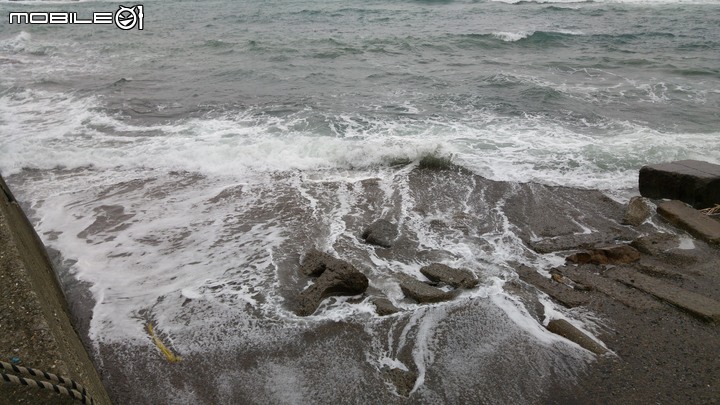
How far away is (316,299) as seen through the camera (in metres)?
4.31

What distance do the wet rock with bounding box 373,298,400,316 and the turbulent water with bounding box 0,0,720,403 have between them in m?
0.08

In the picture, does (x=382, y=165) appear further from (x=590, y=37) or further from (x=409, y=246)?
(x=590, y=37)

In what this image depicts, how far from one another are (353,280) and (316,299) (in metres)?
0.40

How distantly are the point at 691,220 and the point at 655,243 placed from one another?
0.79m

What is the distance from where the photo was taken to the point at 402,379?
3514mm

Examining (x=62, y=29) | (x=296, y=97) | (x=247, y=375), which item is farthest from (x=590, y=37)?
(x=62, y=29)

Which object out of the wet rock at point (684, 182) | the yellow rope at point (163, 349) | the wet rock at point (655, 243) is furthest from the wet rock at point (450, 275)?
the wet rock at point (684, 182)

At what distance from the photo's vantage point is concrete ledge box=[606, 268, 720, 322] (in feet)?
13.4

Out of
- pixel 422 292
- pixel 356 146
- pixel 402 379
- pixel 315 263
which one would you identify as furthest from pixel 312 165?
pixel 402 379

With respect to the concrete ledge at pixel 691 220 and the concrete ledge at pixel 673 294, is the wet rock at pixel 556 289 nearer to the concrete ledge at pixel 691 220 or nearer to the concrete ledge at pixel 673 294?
the concrete ledge at pixel 673 294

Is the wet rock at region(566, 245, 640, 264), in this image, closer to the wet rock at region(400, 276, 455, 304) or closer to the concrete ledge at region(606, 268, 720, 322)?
the concrete ledge at region(606, 268, 720, 322)

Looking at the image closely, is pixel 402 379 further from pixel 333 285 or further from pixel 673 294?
pixel 673 294

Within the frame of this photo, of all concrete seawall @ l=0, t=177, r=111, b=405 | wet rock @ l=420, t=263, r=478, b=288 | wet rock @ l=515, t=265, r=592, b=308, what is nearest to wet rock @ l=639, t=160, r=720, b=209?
wet rock @ l=515, t=265, r=592, b=308

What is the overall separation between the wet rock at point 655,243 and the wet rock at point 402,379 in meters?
3.33
